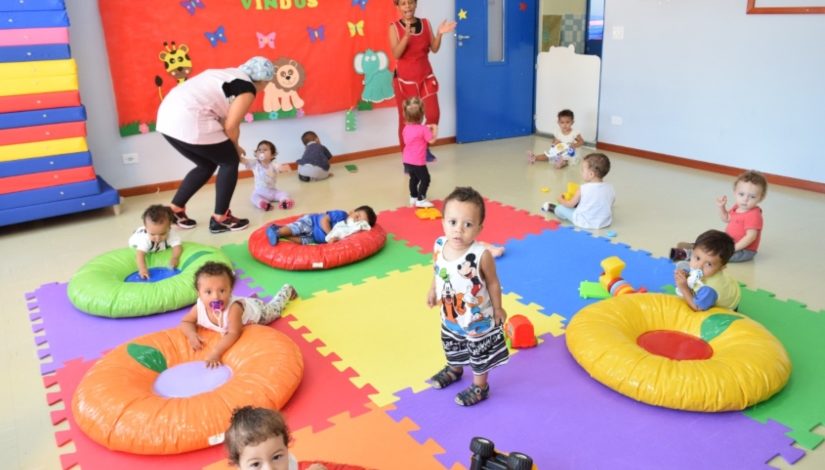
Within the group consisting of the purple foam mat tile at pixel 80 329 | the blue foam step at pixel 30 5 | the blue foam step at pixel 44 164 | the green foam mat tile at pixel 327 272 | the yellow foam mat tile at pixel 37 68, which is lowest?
the purple foam mat tile at pixel 80 329

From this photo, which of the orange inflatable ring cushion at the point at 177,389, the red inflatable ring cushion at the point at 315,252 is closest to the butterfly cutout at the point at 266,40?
the red inflatable ring cushion at the point at 315,252

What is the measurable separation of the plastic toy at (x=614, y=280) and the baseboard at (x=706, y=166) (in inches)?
133

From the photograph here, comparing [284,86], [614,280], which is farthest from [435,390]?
[284,86]

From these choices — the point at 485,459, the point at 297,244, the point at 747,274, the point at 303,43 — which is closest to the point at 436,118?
the point at 303,43

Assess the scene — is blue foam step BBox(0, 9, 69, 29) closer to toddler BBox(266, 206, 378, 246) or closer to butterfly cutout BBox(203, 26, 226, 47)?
butterfly cutout BBox(203, 26, 226, 47)

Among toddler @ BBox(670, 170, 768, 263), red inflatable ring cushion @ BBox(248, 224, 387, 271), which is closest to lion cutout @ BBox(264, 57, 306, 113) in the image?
red inflatable ring cushion @ BBox(248, 224, 387, 271)

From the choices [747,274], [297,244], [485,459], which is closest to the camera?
[485,459]

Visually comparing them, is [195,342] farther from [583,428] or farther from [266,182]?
[266,182]

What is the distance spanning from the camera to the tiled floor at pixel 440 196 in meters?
3.35

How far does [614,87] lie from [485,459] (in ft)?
22.0

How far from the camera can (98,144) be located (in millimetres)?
6719

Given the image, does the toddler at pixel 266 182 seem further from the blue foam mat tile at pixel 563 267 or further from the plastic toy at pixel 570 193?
the plastic toy at pixel 570 193

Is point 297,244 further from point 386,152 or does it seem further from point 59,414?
point 386,152

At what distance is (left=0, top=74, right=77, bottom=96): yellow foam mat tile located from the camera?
5484mm
